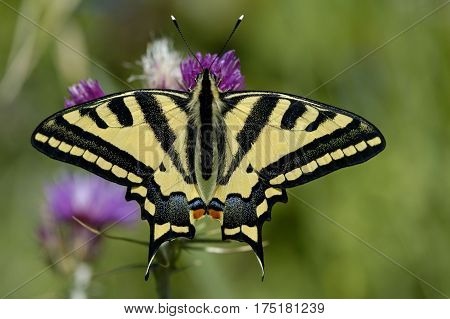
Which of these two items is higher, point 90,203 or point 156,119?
point 156,119

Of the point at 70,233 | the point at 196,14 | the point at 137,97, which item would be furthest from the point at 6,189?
the point at 137,97

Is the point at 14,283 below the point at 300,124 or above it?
below

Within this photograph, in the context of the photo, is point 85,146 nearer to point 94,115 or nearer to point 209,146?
point 94,115

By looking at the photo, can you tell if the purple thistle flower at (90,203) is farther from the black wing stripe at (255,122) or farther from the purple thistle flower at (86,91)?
the black wing stripe at (255,122)

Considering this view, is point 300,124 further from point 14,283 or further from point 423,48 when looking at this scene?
point 14,283

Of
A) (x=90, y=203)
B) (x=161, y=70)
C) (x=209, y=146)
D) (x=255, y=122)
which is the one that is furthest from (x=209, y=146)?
(x=90, y=203)

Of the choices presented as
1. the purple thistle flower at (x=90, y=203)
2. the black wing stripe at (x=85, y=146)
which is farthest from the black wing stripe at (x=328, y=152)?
the purple thistle flower at (x=90, y=203)

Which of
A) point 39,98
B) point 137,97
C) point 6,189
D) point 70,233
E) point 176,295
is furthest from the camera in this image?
point 39,98
